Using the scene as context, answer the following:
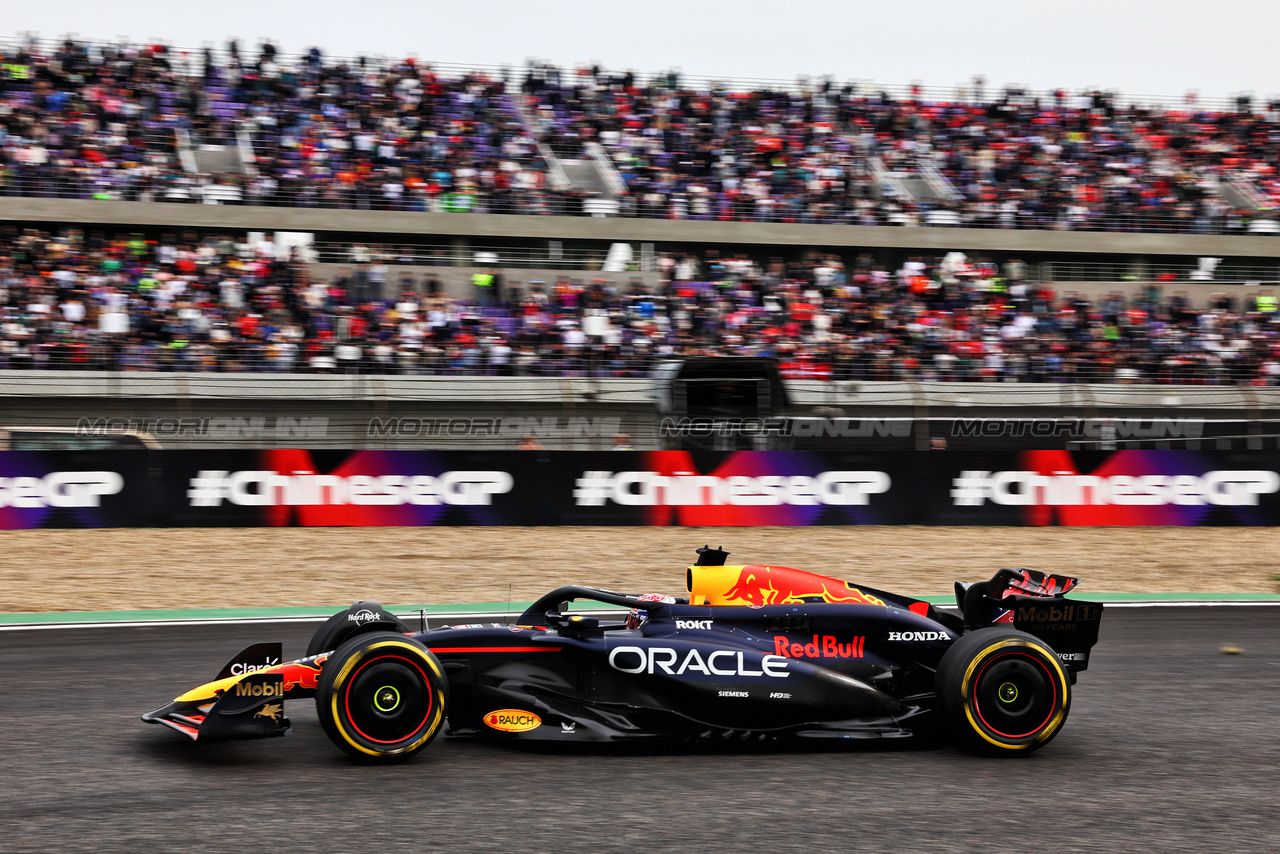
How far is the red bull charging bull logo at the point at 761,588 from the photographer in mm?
5789

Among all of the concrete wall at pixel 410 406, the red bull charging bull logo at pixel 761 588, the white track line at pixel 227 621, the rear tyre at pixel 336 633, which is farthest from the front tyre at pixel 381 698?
the concrete wall at pixel 410 406

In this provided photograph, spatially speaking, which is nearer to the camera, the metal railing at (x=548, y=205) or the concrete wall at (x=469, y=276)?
the concrete wall at (x=469, y=276)

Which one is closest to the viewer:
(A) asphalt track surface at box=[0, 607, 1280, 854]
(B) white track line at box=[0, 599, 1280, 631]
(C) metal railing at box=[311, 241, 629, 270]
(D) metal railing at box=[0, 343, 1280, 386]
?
(A) asphalt track surface at box=[0, 607, 1280, 854]

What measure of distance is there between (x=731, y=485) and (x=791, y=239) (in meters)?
9.20

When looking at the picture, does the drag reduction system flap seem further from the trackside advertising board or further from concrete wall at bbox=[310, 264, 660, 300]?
concrete wall at bbox=[310, 264, 660, 300]

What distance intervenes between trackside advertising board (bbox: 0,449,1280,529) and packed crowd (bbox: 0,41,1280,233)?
8428mm

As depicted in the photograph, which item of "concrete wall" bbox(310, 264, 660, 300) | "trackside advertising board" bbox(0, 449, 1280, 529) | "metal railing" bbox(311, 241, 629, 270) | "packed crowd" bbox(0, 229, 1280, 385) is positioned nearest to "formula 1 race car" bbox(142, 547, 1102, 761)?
"trackside advertising board" bbox(0, 449, 1280, 529)

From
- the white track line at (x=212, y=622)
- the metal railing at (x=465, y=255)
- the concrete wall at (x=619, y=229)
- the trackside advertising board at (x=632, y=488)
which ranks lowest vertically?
the white track line at (x=212, y=622)

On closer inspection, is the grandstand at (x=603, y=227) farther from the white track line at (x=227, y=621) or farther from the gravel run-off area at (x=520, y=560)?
the white track line at (x=227, y=621)

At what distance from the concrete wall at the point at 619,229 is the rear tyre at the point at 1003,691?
1656 cm

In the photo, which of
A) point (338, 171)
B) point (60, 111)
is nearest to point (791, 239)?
point (338, 171)

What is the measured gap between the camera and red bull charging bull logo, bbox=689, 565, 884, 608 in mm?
5789

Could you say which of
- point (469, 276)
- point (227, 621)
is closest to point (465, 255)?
point (469, 276)

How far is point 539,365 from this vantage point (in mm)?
17422
